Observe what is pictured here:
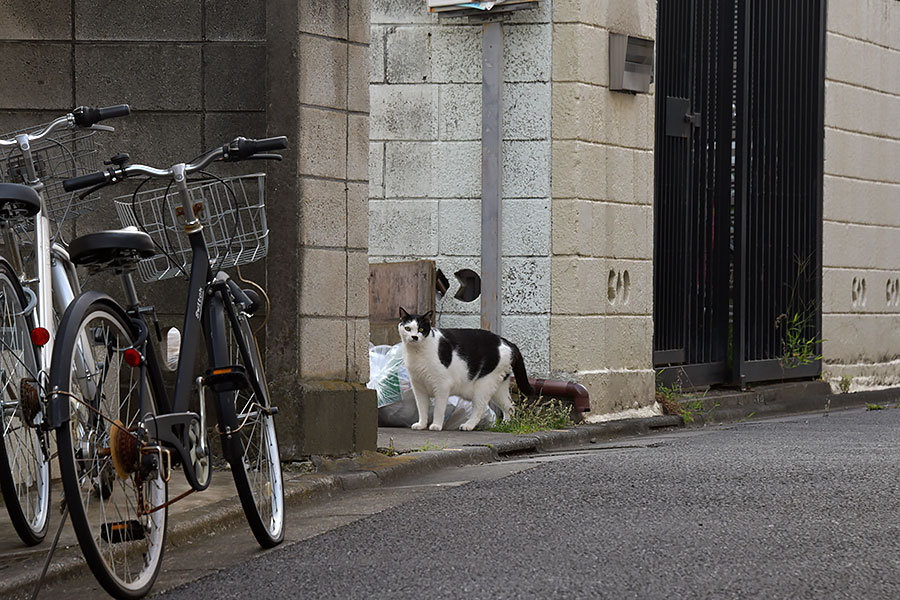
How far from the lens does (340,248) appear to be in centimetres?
682

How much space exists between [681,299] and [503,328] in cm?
207

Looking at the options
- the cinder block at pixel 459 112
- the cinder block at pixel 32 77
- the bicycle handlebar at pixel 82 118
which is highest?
the cinder block at pixel 459 112

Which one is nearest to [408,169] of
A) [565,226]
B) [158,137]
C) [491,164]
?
[491,164]

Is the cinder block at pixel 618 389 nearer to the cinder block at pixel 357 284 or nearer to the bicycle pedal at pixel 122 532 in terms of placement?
the cinder block at pixel 357 284

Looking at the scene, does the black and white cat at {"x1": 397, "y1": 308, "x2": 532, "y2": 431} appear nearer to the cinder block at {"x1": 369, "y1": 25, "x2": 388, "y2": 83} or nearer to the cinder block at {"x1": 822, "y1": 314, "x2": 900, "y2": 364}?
the cinder block at {"x1": 369, "y1": 25, "x2": 388, "y2": 83}

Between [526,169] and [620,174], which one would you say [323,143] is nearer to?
[526,169]

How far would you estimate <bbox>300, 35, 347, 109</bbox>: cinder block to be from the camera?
6.59 metres

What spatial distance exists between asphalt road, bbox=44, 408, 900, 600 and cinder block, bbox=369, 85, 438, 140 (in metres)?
3.63

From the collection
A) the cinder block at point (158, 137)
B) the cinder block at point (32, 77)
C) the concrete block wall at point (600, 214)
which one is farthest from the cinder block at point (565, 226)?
the cinder block at point (32, 77)

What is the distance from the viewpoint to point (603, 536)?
15.5ft

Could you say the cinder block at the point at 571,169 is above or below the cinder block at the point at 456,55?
below

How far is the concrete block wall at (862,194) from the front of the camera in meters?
13.1

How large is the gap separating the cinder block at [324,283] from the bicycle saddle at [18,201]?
239 cm

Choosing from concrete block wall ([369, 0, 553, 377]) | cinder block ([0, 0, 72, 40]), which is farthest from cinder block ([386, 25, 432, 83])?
cinder block ([0, 0, 72, 40])
